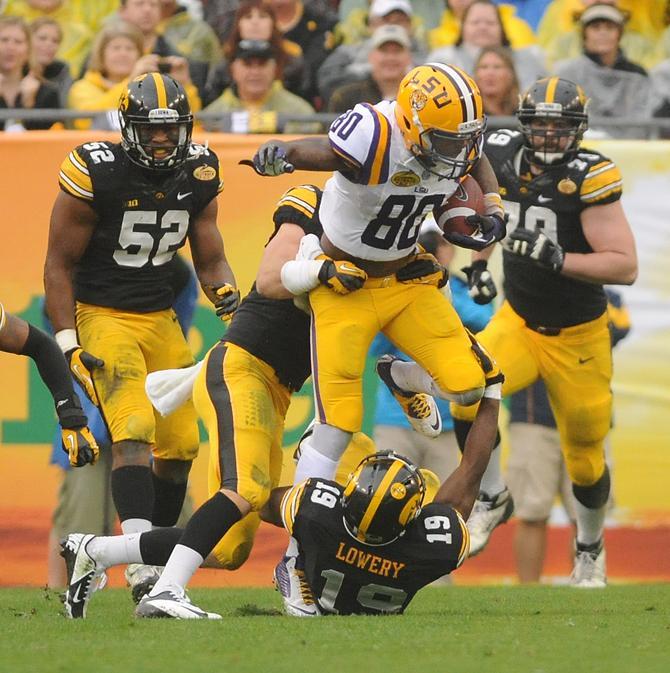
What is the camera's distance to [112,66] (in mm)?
9516

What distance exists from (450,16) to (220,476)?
5.63 metres

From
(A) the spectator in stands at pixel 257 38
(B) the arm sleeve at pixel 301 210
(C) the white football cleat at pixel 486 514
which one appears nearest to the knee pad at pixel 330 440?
(B) the arm sleeve at pixel 301 210

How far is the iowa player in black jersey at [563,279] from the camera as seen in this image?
24.1 ft

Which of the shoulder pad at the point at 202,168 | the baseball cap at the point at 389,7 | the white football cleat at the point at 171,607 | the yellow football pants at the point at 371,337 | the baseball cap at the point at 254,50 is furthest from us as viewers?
the baseball cap at the point at 389,7

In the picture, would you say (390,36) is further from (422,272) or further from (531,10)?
(422,272)

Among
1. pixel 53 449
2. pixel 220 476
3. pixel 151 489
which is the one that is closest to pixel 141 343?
pixel 151 489

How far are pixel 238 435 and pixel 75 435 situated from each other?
2.08ft

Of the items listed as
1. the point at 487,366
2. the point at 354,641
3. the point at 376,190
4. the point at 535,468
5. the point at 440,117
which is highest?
the point at 440,117

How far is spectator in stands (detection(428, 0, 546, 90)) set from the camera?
10.1 metres

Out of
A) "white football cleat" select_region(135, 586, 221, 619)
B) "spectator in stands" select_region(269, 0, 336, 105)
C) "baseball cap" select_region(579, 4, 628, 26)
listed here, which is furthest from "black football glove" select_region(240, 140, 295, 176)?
"baseball cap" select_region(579, 4, 628, 26)

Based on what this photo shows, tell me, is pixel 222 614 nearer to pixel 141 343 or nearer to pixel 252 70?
pixel 141 343

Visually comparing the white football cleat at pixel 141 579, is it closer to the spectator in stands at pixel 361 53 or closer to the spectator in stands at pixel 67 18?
the spectator in stands at pixel 361 53

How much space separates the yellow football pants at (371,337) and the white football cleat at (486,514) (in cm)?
161

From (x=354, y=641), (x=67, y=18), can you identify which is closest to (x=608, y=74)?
(x=67, y=18)
